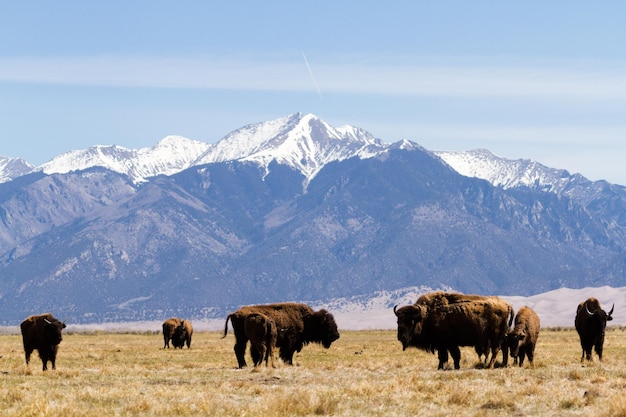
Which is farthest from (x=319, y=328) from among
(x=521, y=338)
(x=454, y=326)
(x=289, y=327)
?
(x=521, y=338)

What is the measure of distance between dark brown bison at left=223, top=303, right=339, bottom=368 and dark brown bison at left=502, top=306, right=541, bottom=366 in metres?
7.98

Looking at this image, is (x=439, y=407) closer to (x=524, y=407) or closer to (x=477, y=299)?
(x=524, y=407)

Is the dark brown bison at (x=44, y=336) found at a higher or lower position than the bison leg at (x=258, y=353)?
higher

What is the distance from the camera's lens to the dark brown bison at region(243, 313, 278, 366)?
1489 inches

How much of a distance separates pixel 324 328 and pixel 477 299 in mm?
7905

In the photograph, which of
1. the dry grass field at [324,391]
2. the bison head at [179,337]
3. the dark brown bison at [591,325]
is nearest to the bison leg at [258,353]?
the dry grass field at [324,391]

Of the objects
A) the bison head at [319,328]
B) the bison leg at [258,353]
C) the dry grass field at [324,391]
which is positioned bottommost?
the dry grass field at [324,391]

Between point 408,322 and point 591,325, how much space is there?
7.71m

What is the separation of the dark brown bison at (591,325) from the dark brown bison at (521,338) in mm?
1908

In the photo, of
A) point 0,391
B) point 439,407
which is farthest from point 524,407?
point 0,391

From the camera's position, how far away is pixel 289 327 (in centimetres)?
4019

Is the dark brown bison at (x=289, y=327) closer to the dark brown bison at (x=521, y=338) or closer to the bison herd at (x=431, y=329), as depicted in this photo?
the bison herd at (x=431, y=329)

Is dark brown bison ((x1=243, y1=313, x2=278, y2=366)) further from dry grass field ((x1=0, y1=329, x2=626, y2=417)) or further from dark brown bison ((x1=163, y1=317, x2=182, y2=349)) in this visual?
dark brown bison ((x1=163, y1=317, x2=182, y2=349))

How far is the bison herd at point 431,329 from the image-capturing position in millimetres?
34562
